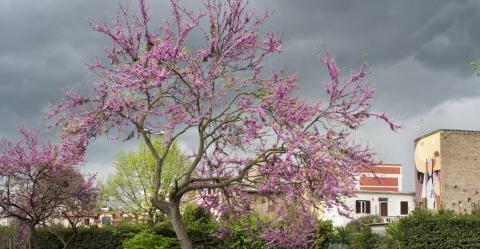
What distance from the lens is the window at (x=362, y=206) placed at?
6775 cm

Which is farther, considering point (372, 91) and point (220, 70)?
point (220, 70)

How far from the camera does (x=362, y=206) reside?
68000 millimetres

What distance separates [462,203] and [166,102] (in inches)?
1626

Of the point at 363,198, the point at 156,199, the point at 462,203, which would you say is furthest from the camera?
the point at 363,198

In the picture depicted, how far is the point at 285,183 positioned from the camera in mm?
14641

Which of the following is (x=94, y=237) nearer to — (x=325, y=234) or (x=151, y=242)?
(x=151, y=242)

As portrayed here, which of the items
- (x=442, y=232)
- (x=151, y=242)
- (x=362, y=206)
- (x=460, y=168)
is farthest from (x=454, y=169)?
(x=151, y=242)

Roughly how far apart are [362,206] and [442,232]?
4449cm

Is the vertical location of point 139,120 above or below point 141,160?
below

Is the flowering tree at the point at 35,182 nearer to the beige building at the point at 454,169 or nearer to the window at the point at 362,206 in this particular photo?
the beige building at the point at 454,169

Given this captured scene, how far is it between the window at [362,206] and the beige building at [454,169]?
13414 mm

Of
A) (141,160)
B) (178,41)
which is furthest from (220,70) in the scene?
(141,160)

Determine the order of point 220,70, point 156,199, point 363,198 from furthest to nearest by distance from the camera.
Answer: point 363,198, point 156,199, point 220,70

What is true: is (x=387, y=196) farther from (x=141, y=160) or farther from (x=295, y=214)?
(x=295, y=214)
